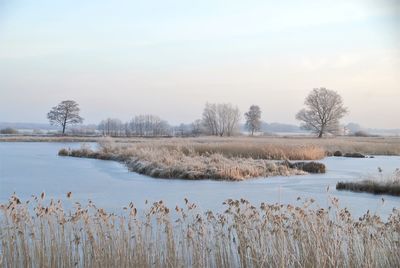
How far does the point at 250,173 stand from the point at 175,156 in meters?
5.11

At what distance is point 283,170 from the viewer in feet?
57.7

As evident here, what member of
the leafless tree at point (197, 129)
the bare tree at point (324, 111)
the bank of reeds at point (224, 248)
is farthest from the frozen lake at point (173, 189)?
the leafless tree at point (197, 129)

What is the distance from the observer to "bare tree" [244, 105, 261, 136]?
229 feet

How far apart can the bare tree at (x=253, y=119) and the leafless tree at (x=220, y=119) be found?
8.07 feet

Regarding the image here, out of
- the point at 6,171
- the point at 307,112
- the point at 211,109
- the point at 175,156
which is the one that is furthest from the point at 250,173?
the point at 211,109

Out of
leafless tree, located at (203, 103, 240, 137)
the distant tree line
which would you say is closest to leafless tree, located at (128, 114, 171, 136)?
the distant tree line

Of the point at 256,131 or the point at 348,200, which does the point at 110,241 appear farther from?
the point at 256,131

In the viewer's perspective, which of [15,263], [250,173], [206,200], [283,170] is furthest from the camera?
[283,170]

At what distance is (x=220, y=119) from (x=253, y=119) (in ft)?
18.1

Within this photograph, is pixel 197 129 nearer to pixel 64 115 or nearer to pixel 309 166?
pixel 64 115

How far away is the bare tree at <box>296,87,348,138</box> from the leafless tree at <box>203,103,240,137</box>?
14726mm

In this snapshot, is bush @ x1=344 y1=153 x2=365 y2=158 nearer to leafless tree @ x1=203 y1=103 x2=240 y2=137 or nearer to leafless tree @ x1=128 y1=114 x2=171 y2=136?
leafless tree @ x1=203 y1=103 x2=240 y2=137

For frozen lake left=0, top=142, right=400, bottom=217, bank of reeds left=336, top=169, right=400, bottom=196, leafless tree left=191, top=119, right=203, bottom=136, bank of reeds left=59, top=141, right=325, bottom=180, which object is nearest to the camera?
frozen lake left=0, top=142, right=400, bottom=217

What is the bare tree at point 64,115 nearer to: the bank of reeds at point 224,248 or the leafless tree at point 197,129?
the leafless tree at point 197,129
